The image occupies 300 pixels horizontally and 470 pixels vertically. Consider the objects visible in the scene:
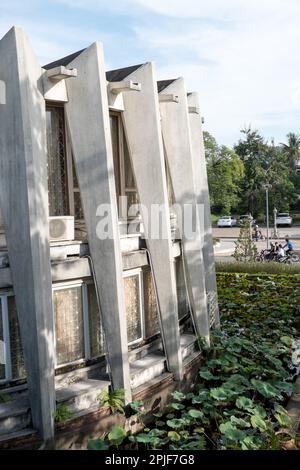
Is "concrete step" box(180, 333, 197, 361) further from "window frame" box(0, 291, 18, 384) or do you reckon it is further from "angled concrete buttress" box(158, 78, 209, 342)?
"window frame" box(0, 291, 18, 384)

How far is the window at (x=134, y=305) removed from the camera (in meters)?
9.62

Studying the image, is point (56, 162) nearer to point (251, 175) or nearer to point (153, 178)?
point (153, 178)

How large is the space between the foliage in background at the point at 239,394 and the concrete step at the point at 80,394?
→ 0.73 m

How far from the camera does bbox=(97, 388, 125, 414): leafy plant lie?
320 inches

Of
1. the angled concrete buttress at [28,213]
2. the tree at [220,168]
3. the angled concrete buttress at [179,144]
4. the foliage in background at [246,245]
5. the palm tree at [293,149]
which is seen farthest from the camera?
A: the palm tree at [293,149]

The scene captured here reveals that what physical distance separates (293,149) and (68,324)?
66641mm

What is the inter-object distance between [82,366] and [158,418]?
6.08 feet

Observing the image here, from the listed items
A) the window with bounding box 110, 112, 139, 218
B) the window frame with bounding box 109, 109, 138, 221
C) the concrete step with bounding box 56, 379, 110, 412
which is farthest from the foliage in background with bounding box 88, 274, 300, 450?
the window with bounding box 110, 112, 139, 218

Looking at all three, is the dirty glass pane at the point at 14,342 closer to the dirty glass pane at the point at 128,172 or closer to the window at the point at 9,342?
the window at the point at 9,342

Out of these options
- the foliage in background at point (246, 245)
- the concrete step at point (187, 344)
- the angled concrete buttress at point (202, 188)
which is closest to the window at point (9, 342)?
the concrete step at point (187, 344)

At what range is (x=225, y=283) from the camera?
20.6 meters

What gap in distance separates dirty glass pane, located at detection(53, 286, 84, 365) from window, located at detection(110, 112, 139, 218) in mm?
2260
